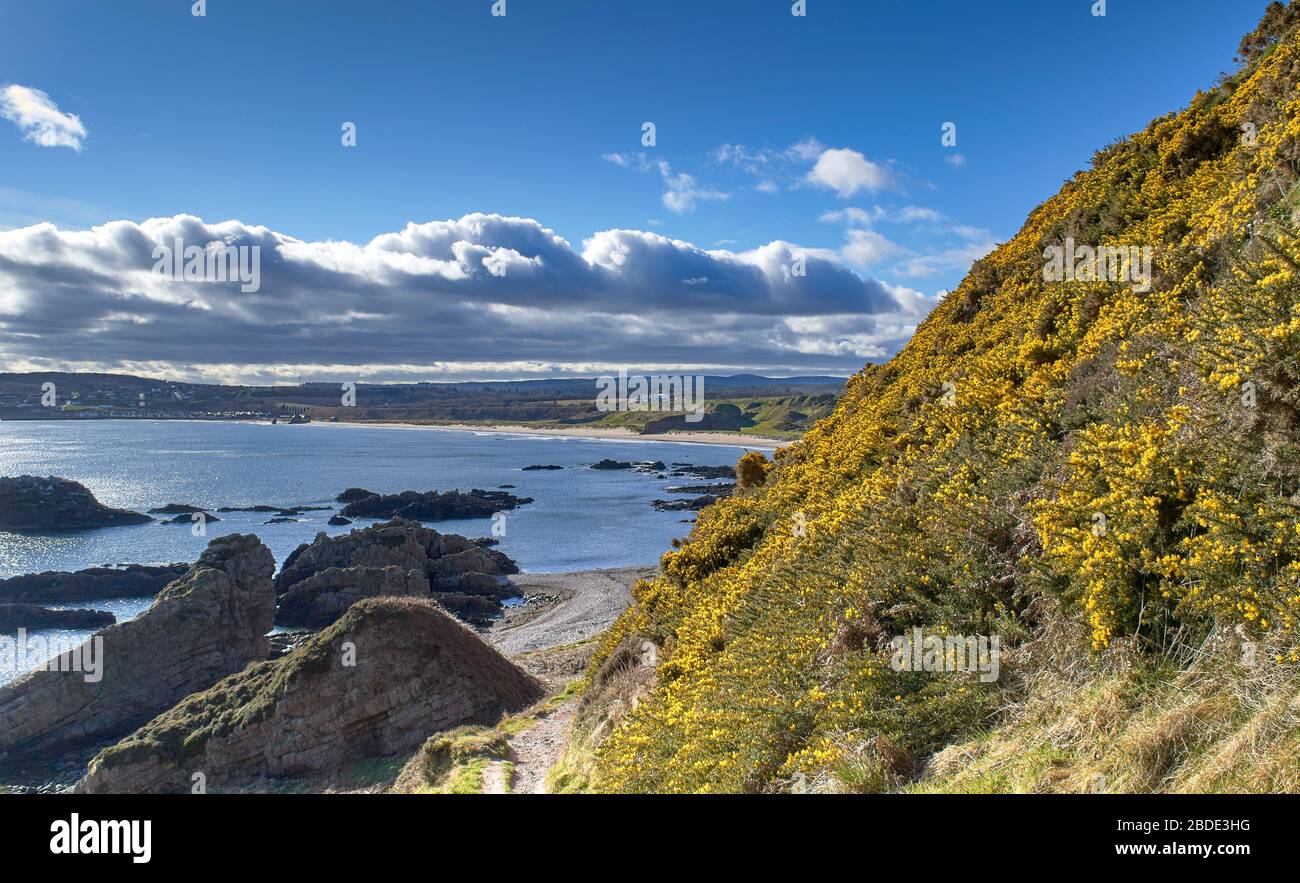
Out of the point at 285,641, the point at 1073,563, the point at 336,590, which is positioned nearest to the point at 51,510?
the point at 336,590

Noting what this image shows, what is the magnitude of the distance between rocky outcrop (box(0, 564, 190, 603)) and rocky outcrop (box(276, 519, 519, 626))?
10628 mm

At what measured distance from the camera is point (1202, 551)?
228 inches

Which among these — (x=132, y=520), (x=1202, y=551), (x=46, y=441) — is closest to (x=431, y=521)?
(x=132, y=520)

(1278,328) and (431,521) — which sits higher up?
(1278,328)

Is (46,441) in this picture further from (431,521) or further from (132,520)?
(431,521)

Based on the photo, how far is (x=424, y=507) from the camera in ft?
285

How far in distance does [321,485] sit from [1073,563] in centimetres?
11680

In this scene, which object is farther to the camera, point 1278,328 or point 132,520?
point 132,520

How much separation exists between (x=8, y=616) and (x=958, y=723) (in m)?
59.7

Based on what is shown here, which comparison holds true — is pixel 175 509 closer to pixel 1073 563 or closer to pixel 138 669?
pixel 138 669

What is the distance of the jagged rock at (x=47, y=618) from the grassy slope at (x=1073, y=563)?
4539cm

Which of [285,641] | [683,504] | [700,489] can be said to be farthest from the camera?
[700,489]

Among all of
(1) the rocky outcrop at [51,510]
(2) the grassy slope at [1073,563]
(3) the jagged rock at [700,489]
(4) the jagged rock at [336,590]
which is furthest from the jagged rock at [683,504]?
(2) the grassy slope at [1073,563]

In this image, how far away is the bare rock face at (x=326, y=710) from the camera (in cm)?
2186
